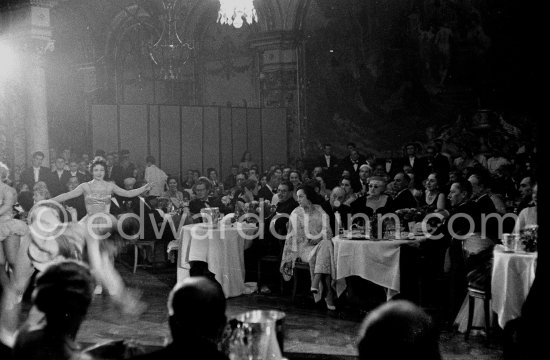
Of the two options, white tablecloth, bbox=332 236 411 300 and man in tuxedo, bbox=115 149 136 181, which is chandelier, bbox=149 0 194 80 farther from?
white tablecloth, bbox=332 236 411 300

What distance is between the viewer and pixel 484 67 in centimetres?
1282

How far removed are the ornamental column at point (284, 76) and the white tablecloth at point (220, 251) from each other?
24.1 feet

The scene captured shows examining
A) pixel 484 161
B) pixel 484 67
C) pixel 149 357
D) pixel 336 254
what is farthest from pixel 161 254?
pixel 149 357

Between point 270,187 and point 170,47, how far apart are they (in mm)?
3295

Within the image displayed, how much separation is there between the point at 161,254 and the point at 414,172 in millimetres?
4748

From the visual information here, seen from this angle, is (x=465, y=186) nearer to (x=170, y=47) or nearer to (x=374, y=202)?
(x=374, y=202)

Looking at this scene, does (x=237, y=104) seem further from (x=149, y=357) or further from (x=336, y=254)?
(x=149, y=357)

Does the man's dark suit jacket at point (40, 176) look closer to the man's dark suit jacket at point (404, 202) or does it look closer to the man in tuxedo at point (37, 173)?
the man in tuxedo at point (37, 173)

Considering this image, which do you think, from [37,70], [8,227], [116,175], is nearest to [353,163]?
[116,175]

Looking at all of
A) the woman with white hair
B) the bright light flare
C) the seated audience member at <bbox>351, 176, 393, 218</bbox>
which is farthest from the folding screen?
the seated audience member at <bbox>351, 176, 393, 218</bbox>

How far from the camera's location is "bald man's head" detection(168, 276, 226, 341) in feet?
6.74

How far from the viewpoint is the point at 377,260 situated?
21.6 ft

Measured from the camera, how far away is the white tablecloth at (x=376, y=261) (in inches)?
257

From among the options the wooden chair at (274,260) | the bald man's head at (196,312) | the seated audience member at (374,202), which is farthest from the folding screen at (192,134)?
the bald man's head at (196,312)
